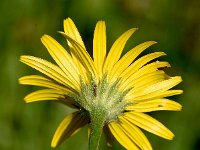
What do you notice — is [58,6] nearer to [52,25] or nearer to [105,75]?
[52,25]

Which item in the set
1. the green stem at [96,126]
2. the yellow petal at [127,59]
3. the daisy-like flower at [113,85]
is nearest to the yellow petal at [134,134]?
the daisy-like flower at [113,85]

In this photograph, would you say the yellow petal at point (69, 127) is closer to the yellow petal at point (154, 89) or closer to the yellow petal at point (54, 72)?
the yellow petal at point (54, 72)

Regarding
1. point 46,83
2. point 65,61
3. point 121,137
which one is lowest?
point 121,137

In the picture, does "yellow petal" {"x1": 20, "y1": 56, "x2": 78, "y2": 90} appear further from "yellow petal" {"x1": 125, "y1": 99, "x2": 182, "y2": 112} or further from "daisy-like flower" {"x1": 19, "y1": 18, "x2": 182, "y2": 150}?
"yellow petal" {"x1": 125, "y1": 99, "x2": 182, "y2": 112}

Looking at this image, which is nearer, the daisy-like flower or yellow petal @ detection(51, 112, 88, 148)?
the daisy-like flower

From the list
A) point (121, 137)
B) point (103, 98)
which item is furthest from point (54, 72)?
point (121, 137)

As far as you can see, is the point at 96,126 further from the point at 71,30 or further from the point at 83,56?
the point at 71,30

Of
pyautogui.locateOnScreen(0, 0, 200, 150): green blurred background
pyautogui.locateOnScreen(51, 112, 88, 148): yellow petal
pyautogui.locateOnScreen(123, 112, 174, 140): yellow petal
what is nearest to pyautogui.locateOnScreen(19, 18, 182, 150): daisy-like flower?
pyautogui.locateOnScreen(123, 112, 174, 140): yellow petal
